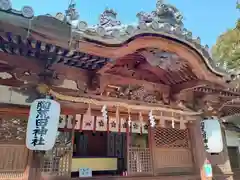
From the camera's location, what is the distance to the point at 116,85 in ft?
16.4

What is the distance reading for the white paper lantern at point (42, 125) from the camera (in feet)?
11.3

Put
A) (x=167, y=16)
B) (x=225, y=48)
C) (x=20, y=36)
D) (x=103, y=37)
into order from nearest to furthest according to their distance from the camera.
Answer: (x=20, y=36), (x=103, y=37), (x=167, y=16), (x=225, y=48)

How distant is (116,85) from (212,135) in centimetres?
284

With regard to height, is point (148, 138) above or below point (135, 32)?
below

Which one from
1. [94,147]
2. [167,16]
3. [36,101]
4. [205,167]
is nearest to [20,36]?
[36,101]

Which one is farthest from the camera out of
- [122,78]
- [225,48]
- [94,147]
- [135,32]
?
[225,48]

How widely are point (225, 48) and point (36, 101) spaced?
13.1m

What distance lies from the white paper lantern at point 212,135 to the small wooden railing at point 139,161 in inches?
61.8

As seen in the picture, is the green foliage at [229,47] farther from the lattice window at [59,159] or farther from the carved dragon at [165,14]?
the lattice window at [59,159]

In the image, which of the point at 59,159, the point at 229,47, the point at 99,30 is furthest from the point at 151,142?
the point at 229,47

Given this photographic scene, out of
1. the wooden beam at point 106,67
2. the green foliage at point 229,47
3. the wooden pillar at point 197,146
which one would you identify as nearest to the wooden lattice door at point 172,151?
the wooden pillar at point 197,146

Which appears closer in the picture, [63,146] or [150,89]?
[63,146]

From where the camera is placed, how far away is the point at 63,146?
4.47 meters

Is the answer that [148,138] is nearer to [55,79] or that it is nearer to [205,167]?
[205,167]
